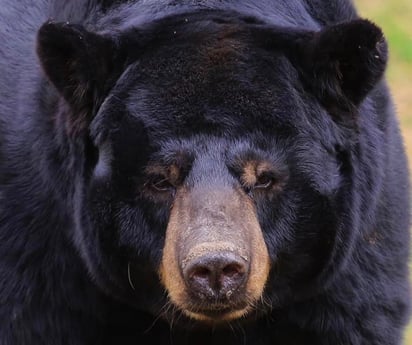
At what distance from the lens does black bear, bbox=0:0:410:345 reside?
216 inches

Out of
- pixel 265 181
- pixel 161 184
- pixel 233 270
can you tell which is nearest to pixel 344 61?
pixel 265 181

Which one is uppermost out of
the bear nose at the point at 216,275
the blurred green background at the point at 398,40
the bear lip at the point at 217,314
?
the bear nose at the point at 216,275

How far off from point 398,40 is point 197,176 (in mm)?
8611

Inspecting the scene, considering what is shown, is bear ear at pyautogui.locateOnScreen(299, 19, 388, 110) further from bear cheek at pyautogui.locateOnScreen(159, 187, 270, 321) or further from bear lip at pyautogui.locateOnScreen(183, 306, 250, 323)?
bear lip at pyautogui.locateOnScreen(183, 306, 250, 323)

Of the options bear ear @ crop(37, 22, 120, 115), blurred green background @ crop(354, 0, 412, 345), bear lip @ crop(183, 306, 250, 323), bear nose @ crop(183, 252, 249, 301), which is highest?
bear ear @ crop(37, 22, 120, 115)

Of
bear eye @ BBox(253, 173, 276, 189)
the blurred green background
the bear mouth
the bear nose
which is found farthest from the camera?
the blurred green background

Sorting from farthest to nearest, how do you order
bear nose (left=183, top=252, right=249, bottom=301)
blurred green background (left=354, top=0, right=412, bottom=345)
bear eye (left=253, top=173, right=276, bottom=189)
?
1. blurred green background (left=354, top=0, right=412, bottom=345)
2. bear eye (left=253, top=173, right=276, bottom=189)
3. bear nose (left=183, top=252, right=249, bottom=301)

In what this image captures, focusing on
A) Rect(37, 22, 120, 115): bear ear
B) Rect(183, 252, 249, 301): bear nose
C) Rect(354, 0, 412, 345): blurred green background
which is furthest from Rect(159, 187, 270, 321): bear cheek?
Rect(354, 0, 412, 345): blurred green background

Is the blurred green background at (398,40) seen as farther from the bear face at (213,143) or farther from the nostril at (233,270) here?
the nostril at (233,270)

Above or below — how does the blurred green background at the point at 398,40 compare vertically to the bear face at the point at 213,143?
below

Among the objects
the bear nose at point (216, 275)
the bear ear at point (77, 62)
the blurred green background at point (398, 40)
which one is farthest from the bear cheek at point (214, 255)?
the blurred green background at point (398, 40)

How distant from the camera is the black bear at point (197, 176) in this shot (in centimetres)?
550

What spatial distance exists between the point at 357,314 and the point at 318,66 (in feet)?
4.03

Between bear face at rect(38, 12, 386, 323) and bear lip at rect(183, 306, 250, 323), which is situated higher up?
bear face at rect(38, 12, 386, 323)
